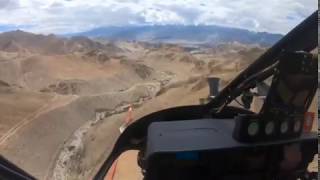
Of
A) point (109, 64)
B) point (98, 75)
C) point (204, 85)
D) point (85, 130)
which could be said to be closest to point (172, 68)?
point (109, 64)

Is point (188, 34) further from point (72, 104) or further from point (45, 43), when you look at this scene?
point (72, 104)

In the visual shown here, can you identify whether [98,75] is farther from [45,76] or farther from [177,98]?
[177,98]

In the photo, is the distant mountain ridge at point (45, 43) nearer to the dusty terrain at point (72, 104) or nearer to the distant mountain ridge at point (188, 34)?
the dusty terrain at point (72, 104)

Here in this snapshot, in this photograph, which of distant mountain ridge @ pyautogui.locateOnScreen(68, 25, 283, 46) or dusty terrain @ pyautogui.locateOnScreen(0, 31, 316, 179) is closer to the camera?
dusty terrain @ pyautogui.locateOnScreen(0, 31, 316, 179)

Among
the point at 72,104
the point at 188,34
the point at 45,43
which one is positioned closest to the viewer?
the point at 72,104

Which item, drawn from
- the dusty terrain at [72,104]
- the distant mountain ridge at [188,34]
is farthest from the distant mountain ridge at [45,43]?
the distant mountain ridge at [188,34]

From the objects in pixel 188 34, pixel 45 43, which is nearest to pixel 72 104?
pixel 45 43

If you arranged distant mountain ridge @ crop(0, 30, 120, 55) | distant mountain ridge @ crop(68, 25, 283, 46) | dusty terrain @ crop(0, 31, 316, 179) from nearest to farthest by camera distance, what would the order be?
dusty terrain @ crop(0, 31, 316, 179)
distant mountain ridge @ crop(0, 30, 120, 55)
distant mountain ridge @ crop(68, 25, 283, 46)

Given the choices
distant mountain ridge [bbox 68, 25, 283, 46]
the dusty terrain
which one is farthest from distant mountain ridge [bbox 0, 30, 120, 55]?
distant mountain ridge [bbox 68, 25, 283, 46]

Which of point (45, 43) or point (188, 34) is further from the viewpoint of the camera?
point (188, 34)

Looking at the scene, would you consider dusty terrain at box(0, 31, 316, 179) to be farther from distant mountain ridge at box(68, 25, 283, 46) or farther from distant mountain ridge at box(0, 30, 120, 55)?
distant mountain ridge at box(68, 25, 283, 46)

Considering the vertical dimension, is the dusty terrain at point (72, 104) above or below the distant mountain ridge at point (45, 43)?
below
